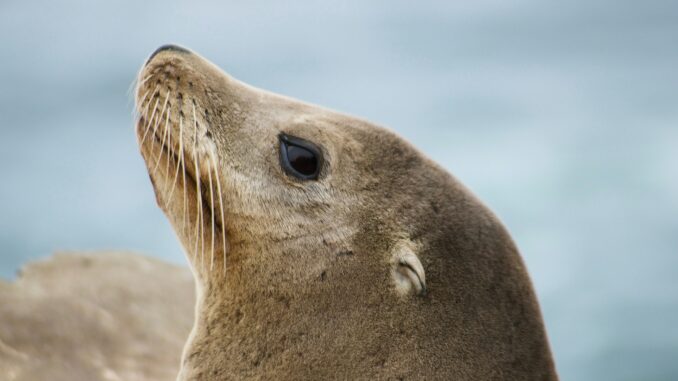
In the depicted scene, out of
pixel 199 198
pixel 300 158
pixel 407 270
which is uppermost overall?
pixel 300 158

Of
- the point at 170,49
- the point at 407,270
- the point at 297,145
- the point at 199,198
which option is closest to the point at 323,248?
the point at 407,270

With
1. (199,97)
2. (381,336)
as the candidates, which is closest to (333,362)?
(381,336)

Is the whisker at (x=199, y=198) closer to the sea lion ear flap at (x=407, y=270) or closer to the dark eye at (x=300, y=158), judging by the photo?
the dark eye at (x=300, y=158)

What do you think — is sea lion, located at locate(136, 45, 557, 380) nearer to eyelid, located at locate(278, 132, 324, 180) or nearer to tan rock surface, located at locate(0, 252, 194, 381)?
eyelid, located at locate(278, 132, 324, 180)

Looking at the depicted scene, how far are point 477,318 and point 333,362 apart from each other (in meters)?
0.70

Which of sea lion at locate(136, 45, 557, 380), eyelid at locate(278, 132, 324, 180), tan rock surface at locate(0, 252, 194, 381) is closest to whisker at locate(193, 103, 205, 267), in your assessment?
sea lion at locate(136, 45, 557, 380)

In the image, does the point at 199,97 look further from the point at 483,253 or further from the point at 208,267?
the point at 483,253

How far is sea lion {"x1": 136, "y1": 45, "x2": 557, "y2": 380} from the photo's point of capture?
214 inches

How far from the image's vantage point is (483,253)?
218 inches

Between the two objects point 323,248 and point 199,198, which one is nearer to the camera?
point 323,248

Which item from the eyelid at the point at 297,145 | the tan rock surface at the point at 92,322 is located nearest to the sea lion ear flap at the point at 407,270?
the eyelid at the point at 297,145

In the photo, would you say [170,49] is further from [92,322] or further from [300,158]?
[92,322]

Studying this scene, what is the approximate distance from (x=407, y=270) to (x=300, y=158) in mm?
811

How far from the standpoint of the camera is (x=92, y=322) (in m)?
7.84
